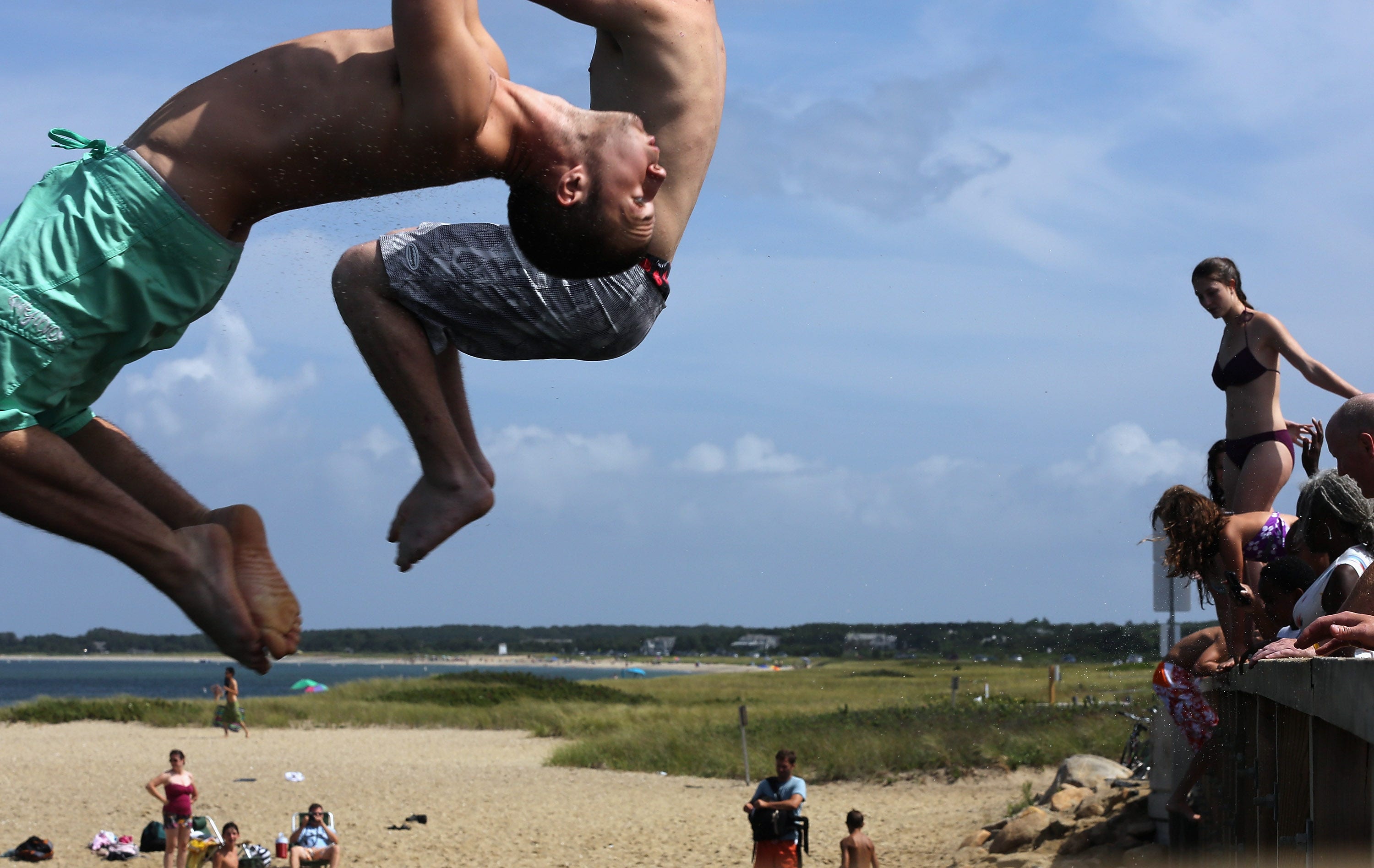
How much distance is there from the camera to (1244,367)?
21.8 ft

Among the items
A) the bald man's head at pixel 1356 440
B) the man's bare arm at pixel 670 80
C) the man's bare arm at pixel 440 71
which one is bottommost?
the bald man's head at pixel 1356 440

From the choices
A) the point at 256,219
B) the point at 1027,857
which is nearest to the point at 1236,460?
the point at 256,219

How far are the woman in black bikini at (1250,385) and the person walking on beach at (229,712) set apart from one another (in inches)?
1264

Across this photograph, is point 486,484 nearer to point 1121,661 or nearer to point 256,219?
point 256,219

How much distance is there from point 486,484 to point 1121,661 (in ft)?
22.1

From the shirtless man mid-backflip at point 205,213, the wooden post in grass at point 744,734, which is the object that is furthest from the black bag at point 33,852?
the shirtless man mid-backflip at point 205,213

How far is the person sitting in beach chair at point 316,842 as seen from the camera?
16312 millimetres

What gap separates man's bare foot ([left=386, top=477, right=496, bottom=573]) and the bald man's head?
347cm

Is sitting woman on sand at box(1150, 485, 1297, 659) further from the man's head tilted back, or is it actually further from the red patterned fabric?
the man's head tilted back

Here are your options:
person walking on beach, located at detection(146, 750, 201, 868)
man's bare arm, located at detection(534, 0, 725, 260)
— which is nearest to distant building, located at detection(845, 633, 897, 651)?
man's bare arm, located at detection(534, 0, 725, 260)

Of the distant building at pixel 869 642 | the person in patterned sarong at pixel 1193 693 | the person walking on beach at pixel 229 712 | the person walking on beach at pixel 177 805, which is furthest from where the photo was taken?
the person walking on beach at pixel 229 712

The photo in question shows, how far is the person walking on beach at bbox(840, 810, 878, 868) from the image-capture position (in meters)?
13.8

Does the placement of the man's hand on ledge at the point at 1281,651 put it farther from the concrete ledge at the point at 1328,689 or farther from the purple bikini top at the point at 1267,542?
the purple bikini top at the point at 1267,542

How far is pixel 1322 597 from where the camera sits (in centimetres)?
461
